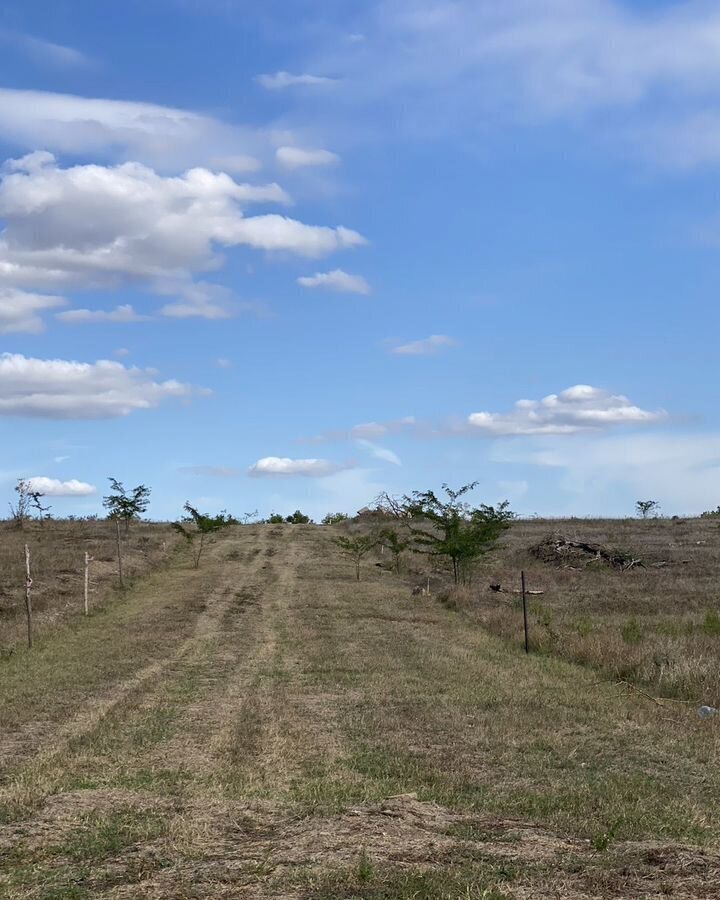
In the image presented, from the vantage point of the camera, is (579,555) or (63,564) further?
(579,555)

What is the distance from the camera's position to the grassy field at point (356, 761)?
6.52 meters

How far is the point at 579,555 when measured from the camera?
147ft

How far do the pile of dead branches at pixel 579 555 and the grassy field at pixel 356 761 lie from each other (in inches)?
640

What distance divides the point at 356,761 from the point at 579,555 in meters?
35.9

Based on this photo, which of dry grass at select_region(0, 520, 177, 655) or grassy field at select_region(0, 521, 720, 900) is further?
dry grass at select_region(0, 520, 177, 655)

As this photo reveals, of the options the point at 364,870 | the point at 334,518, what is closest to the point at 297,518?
the point at 334,518

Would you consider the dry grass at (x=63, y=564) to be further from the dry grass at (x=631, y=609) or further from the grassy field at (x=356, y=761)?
the dry grass at (x=631, y=609)

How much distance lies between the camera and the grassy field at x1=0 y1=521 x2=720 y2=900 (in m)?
6.52

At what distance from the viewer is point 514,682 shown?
53.5 feet

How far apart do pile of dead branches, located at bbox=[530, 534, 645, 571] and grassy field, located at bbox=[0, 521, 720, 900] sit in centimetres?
1627

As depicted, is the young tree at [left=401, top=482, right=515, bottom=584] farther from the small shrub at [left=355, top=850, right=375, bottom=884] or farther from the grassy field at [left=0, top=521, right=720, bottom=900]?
the small shrub at [left=355, top=850, right=375, bottom=884]

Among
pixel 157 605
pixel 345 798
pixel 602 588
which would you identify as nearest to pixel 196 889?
pixel 345 798

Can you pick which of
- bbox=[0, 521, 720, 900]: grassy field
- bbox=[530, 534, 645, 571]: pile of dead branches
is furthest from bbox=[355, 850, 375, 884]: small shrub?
bbox=[530, 534, 645, 571]: pile of dead branches

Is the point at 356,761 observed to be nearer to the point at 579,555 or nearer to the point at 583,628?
the point at 583,628
